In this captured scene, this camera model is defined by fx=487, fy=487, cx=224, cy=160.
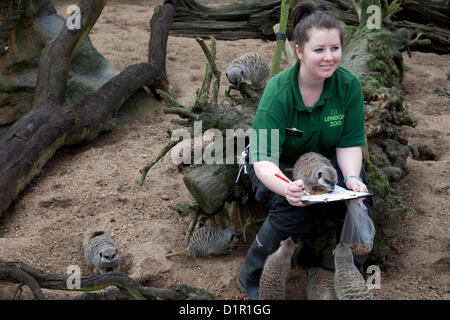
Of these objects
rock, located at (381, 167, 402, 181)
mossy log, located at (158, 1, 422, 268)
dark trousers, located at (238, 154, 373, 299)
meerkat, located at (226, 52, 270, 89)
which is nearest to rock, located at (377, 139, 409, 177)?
mossy log, located at (158, 1, 422, 268)

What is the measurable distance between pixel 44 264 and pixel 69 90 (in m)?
1.89

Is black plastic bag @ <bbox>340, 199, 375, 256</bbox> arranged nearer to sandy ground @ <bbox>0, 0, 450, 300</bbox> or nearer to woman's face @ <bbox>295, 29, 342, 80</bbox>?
sandy ground @ <bbox>0, 0, 450, 300</bbox>

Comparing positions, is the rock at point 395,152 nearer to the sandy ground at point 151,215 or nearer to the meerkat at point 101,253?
the sandy ground at point 151,215

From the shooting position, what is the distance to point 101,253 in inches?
94.3

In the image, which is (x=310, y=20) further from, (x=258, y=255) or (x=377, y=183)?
(x=258, y=255)

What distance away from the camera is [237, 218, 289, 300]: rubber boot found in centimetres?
203

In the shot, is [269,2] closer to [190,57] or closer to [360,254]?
[190,57]

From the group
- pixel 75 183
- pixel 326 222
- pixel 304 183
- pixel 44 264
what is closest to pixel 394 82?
pixel 326 222

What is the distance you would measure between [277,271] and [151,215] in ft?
3.91

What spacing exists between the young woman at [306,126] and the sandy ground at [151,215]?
426 mm

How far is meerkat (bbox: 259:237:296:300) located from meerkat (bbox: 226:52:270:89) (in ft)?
5.34

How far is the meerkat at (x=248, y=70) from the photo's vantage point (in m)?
3.40

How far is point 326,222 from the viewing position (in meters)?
2.19

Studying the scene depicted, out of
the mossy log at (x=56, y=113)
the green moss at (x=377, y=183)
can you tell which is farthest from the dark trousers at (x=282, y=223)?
the mossy log at (x=56, y=113)
